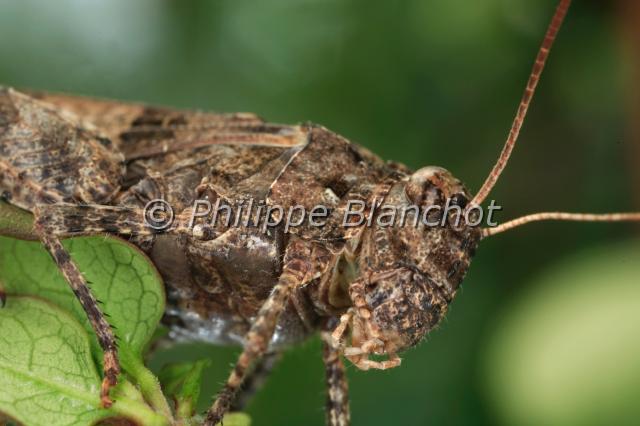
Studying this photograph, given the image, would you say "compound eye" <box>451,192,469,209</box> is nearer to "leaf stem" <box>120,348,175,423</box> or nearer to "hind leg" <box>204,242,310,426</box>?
"hind leg" <box>204,242,310,426</box>

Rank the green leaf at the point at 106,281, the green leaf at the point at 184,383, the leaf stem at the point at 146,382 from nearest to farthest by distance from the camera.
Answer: the leaf stem at the point at 146,382, the green leaf at the point at 184,383, the green leaf at the point at 106,281

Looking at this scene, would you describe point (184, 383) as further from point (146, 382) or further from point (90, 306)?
point (90, 306)

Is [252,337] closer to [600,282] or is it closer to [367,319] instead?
[367,319]

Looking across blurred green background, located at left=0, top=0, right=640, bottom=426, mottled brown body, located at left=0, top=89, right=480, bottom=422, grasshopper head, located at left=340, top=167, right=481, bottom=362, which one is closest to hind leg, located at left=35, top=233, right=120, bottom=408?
mottled brown body, located at left=0, top=89, right=480, bottom=422

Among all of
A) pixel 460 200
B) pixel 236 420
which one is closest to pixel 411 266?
pixel 460 200

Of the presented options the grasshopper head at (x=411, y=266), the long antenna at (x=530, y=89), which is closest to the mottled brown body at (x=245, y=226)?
the grasshopper head at (x=411, y=266)
